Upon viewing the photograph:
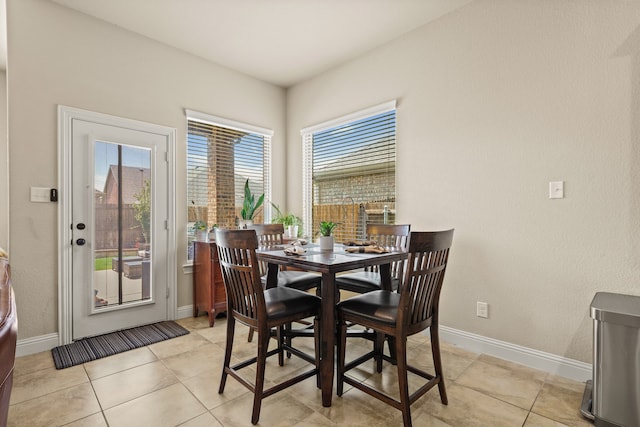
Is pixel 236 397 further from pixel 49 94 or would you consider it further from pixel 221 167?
pixel 49 94

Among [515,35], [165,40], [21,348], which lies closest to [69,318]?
[21,348]

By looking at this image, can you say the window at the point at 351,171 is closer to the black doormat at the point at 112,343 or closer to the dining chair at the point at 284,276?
the dining chair at the point at 284,276

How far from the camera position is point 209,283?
325 cm

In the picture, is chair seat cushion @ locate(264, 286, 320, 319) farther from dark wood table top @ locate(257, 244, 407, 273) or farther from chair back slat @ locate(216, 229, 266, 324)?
dark wood table top @ locate(257, 244, 407, 273)

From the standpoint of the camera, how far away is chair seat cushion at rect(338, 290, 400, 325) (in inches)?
67.5

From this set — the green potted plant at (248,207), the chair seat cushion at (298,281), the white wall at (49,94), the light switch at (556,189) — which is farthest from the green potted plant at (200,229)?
the light switch at (556,189)

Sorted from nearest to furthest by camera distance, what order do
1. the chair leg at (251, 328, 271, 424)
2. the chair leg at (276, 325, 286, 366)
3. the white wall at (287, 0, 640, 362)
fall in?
the chair leg at (251, 328, 271, 424) < the white wall at (287, 0, 640, 362) < the chair leg at (276, 325, 286, 366)

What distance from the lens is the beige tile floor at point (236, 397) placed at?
5.70 ft

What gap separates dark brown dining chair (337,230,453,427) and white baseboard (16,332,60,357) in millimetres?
2462

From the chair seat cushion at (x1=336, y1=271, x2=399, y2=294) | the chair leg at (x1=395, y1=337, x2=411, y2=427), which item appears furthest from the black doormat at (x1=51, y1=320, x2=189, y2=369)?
the chair leg at (x1=395, y1=337, x2=411, y2=427)

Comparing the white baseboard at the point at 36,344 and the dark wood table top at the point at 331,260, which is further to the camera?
the white baseboard at the point at 36,344

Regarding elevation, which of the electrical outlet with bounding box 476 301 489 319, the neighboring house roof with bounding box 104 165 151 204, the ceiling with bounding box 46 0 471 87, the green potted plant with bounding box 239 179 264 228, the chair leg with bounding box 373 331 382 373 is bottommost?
the chair leg with bounding box 373 331 382 373

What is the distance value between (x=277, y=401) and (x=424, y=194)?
2.12 metres

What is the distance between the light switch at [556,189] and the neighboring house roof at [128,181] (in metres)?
3.53
